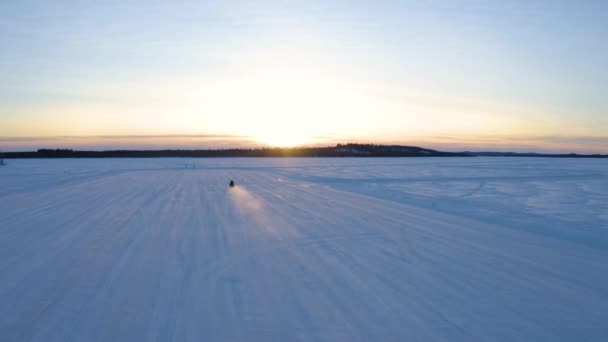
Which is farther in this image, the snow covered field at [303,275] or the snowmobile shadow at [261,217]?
the snowmobile shadow at [261,217]

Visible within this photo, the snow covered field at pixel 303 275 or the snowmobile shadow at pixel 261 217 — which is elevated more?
the snow covered field at pixel 303 275

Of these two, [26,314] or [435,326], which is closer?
[435,326]

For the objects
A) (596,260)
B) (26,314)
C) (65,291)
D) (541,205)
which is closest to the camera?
(26,314)

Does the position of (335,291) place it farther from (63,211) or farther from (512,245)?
(63,211)

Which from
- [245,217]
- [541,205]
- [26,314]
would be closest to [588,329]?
[26,314]

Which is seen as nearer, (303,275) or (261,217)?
(303,275)
